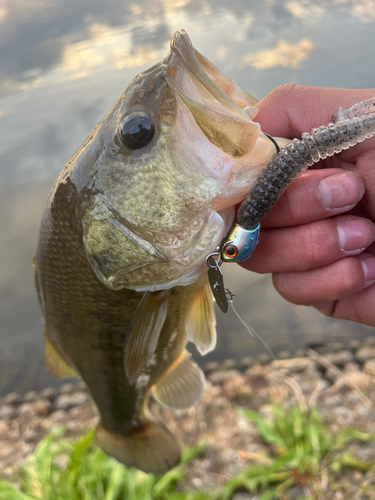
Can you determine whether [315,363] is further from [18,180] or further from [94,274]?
[18,180]

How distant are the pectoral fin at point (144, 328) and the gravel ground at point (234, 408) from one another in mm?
1909

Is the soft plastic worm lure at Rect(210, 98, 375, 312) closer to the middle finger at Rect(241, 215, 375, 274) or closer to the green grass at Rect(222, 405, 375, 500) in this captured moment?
the middle finger at Rect(241, 215, 375, 274)

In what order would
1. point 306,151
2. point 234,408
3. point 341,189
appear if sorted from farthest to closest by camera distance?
point 234,408, point 341,189, point 306,151

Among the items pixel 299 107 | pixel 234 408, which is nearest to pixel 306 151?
pixel 299 107

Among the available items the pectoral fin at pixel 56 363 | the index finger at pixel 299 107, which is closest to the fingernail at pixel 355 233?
the index finger at pixel 299 107

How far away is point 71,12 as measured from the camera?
10289 mm

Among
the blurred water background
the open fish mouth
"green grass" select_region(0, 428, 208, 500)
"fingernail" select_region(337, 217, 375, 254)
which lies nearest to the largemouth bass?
the open fish mouth

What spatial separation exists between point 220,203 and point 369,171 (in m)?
0.63

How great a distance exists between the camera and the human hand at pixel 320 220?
4.23ft

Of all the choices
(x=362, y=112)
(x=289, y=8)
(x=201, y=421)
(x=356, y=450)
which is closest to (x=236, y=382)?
(x=201, y=421)

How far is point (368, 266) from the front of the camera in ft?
4.85

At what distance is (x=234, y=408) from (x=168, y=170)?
2933mm

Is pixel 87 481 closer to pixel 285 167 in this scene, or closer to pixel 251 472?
pixel 251 472

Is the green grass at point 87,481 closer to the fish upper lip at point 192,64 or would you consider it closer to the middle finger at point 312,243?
the middle finger at point 312,243
